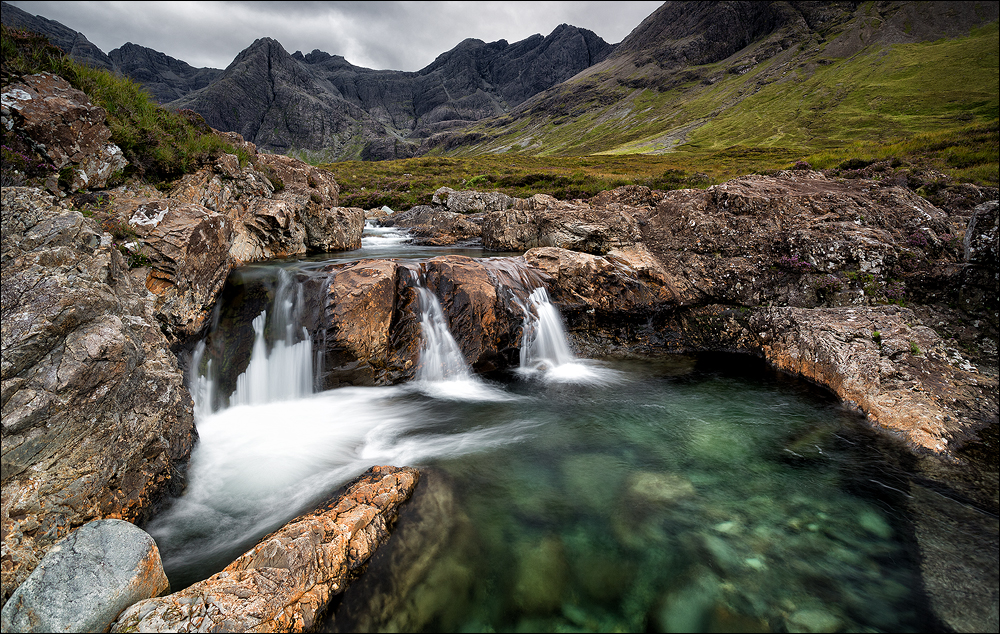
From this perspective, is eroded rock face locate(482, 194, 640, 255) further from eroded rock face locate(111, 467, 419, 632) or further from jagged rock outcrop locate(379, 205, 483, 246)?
eroded rock face locate(111, 467, 419, 632)

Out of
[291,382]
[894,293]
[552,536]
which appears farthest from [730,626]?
[894,293]

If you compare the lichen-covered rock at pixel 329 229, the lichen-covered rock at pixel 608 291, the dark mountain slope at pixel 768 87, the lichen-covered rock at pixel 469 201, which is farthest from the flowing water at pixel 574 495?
the lichen-covered rock at pixel 469 201

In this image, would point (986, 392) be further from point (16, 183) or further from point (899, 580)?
point (16, 183)

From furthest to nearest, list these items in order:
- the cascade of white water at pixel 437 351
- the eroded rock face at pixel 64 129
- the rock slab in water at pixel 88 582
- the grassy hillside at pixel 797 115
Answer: the grassy hillside at pixel 797 115, the cascade of white water at pixel 437 351, the eroded rock face at pixel 64 129, the rock slab in water at pixel 88 582

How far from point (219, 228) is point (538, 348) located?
29.9 ft

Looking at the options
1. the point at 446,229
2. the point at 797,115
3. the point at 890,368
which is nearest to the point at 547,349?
the point at 890,368

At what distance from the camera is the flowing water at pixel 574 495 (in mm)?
4426

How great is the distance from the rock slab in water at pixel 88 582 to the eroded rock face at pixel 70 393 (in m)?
0.31

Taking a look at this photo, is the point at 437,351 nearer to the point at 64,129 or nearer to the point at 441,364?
the point at 441,364

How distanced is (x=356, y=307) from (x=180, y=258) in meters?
3.71

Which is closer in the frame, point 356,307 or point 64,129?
point 64,129

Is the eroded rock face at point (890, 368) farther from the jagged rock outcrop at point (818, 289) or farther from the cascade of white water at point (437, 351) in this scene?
the cascade of white water at point (437, 351)

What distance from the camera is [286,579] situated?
4090 mm

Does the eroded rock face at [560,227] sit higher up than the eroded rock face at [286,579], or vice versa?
the eroded rock face at [560,227]
